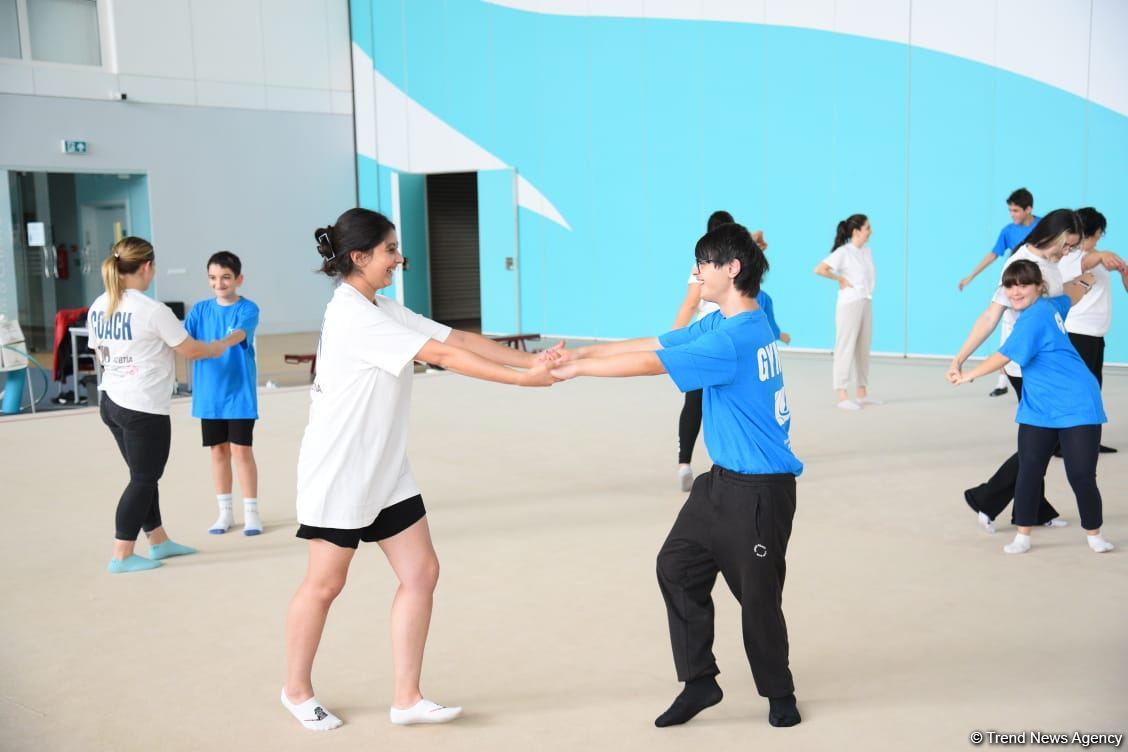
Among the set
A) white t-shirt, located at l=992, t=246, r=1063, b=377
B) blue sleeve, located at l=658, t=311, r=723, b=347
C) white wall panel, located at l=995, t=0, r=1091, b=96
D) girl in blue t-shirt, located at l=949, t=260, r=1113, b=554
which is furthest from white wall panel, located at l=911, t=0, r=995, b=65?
blue sleeve, located at l=658, t=311, r=723, b=347

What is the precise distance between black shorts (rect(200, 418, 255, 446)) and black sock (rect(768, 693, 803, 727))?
3341mm

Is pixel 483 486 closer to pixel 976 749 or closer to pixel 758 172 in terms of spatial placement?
pixel 976 749

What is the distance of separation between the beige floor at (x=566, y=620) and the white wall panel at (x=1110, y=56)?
5289mm

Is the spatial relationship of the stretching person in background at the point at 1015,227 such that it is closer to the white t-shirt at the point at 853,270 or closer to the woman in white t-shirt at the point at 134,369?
the white t-shirt at the point at 853,270

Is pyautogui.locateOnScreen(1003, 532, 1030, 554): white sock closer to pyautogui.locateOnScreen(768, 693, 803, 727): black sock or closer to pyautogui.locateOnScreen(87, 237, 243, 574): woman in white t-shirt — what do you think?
pyautogui.locateOnScreen(768, 693, 803, 727): black sock

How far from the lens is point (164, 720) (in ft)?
11.2

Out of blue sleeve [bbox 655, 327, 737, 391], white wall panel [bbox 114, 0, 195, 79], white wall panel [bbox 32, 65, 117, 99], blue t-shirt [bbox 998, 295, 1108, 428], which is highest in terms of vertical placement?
white wall panel [bbox 114, 0, 195, 79]

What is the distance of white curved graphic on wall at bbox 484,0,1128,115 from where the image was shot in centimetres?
1111

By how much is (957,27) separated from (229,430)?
9.61 metres

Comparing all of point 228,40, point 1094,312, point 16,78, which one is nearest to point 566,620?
point 1094,312

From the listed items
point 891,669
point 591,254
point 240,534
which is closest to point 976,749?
point 891,669

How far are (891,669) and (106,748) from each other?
250cm

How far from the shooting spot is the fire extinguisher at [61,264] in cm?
1570

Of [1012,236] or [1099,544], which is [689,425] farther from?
[1012,236]
